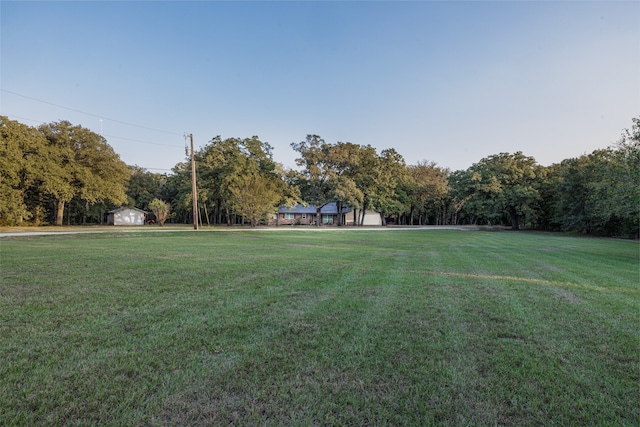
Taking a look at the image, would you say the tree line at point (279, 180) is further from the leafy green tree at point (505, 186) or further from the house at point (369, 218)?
the house at point (369, 218)

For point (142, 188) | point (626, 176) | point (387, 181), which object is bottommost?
point (626, 176)

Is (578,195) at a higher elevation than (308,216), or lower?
higher

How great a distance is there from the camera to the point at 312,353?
2.71 m

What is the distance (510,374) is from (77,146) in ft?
141

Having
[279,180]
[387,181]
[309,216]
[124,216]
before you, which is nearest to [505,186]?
[387,181]

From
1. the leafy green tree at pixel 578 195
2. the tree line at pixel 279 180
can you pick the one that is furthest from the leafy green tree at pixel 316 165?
the leafy green tree at pixel 578 195

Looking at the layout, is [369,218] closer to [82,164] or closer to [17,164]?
[82,164]

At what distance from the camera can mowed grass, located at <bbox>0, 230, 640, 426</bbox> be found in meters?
1.90

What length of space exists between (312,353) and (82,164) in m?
40.6

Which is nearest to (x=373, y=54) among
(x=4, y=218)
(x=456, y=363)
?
(x=456, y=363)

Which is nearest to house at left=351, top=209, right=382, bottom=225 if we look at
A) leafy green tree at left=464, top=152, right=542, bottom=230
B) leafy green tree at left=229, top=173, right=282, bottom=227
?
leafy green tree at left=464, top=152, right=542, bottom=230

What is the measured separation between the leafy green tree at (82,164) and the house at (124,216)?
11.4m

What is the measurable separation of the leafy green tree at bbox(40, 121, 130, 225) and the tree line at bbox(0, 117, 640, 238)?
105 millimetres

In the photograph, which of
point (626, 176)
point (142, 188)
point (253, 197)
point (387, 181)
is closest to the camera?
point (626, 176)
